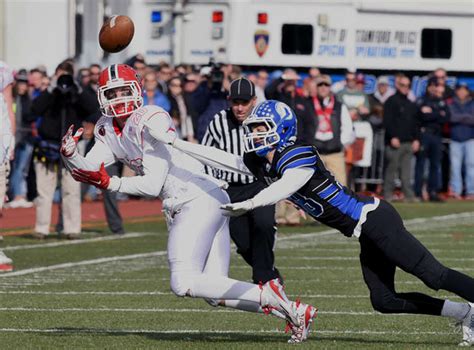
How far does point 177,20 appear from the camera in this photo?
25.5 metres

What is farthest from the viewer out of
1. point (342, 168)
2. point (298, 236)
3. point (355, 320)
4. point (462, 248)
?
point (342, 168)

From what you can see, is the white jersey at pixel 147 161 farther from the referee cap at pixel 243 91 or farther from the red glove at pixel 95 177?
the referee cap at pixel 243 91

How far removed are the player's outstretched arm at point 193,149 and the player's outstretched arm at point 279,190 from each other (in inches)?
20.5

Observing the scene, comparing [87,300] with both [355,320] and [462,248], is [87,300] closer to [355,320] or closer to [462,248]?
[355,320]

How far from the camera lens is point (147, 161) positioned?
919 cm

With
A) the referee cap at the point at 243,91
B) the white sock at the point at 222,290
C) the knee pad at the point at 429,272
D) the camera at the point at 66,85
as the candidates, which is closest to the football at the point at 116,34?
the referee cap at the point at 243,91

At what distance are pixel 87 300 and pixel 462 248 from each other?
5.65 meters

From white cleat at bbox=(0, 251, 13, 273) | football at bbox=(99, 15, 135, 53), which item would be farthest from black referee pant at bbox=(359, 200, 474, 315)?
white cleat at bbox=(0, 251, 13, 273)

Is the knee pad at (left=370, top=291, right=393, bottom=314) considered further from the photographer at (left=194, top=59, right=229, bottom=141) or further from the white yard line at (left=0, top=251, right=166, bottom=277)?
the photographer at (left=194, top=59, right=229, bottom=141)

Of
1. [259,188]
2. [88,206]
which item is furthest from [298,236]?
[259,188]

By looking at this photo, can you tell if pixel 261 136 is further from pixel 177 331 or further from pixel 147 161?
pixel 177 331

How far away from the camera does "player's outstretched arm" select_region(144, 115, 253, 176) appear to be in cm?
909

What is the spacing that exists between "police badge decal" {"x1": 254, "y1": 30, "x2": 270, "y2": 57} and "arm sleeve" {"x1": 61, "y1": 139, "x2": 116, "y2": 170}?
52.4ft

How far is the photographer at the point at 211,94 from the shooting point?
16344 millimetres
